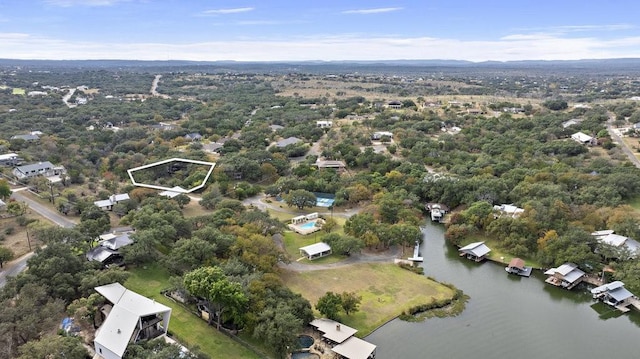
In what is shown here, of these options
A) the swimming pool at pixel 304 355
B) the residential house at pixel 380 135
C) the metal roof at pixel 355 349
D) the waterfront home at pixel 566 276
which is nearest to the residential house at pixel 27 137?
the residential house at pixel 380 135

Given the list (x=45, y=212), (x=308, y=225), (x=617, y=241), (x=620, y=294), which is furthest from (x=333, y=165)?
(x=620, y=294)

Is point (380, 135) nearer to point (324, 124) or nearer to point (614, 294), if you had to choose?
point (324, 124)

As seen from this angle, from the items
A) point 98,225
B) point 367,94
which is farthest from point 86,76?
point 98,225

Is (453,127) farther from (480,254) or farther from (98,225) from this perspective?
(98,225)

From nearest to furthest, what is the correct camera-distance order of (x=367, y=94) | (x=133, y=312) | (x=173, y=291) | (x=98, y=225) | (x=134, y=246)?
(x=133, y=312) → (x=173, y=291) → (x=134, y=246) → (x=98, y=225) → (x=367, y=94)

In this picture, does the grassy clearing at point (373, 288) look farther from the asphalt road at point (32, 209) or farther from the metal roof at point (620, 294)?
the asphalt road at point (32, 209)

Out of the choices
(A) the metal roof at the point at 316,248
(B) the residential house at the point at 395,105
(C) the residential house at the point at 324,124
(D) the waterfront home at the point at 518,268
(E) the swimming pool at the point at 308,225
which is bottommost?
(D) the waterfront home at the point at 518,268
